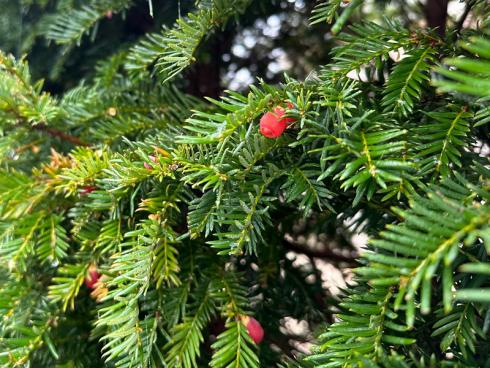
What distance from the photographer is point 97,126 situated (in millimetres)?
542

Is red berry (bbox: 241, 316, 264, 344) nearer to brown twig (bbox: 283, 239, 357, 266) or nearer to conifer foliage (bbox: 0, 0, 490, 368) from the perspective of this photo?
conifer foliage (bbox: 0, 0, 490, 368)

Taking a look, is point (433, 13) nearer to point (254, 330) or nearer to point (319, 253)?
point (319, 253)

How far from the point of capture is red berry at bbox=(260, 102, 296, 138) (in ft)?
1.02

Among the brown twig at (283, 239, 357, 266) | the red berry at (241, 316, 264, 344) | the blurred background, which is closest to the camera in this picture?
the red berry at (241, 316, 264, 344)

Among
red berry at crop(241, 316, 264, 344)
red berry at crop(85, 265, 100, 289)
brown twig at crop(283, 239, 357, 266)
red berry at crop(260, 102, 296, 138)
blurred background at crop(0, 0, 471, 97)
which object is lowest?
brown twig at crop(283, 239, 357, 266)

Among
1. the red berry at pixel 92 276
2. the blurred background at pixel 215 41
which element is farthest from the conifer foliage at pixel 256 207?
the blurred background at pixel 215 41

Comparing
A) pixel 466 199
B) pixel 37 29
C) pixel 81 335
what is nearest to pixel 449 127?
pixel 466 199

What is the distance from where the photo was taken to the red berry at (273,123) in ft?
1.02

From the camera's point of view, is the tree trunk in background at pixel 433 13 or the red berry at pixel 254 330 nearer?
the red berry at pixel 254 330

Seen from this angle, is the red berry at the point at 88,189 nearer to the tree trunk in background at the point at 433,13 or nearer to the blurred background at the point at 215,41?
the blurred background at the point at 215,41

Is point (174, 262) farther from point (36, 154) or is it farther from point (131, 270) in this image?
point (36, 154)

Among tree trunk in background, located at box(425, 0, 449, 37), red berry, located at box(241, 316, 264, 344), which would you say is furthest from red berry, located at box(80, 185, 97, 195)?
tree trunk in background, located at box(425, 0, 449, 37)

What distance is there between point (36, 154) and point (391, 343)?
0.43 m

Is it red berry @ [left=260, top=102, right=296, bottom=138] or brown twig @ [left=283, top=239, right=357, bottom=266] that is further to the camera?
brown twig @ [left=283, top=239, right=357, bottom=266]
